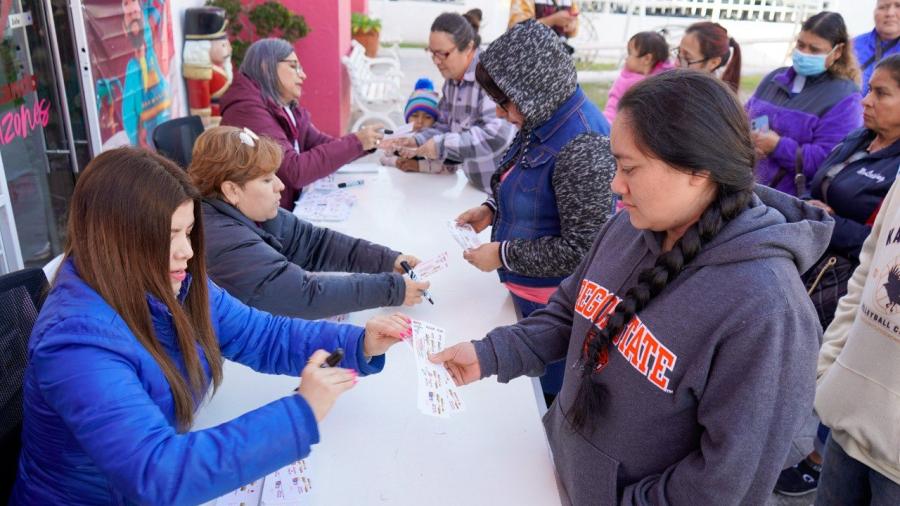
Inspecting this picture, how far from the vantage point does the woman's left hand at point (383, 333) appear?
1.57 m

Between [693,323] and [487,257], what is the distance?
3.50ft

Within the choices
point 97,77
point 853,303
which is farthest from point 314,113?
point 853,303

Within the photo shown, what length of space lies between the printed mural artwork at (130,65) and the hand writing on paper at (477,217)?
96.8 inches

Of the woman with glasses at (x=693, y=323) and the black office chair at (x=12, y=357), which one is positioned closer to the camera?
the woman with glasses at (x=693, y=323)

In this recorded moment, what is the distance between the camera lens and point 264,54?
3.28 m

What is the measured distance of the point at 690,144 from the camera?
1.13 metres

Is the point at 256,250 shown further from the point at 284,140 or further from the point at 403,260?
the point at 284,140

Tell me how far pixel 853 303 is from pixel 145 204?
73.5 inches

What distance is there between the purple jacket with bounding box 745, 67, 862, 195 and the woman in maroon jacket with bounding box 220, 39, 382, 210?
79.6 inches

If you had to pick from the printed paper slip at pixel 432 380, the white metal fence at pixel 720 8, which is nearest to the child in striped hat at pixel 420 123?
the printed paper slip at pixel 432 380

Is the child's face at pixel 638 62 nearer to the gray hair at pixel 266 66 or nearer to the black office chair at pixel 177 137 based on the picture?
the gray hair at pixel 266 66

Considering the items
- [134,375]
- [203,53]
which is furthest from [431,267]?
[203,53]

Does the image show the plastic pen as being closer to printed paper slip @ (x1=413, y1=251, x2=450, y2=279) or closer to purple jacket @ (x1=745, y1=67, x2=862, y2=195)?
printed paper slip @ (x1=413, y1=251, x2=450, y2=279)

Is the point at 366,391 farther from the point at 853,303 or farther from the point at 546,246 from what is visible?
the point at 853,303
